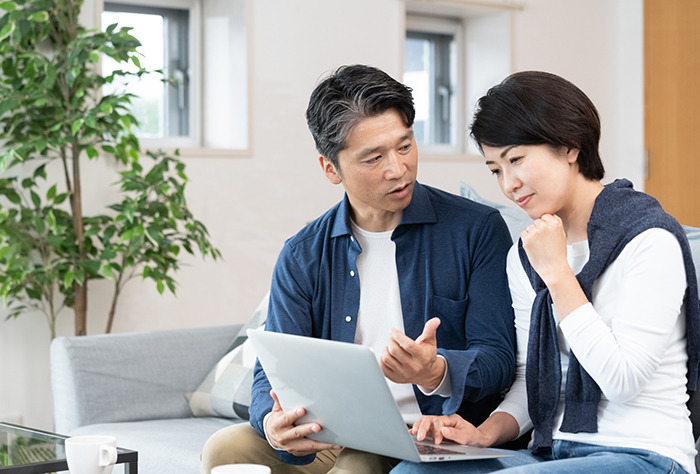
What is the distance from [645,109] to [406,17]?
1299 mm

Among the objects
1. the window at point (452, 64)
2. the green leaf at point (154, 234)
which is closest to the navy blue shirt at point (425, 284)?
the green leaf at point (154, 234)

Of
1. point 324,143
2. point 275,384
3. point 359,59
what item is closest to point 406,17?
point 359,59

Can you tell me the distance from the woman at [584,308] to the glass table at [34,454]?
1.56 ft

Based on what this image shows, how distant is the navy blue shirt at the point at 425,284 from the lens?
1.50m

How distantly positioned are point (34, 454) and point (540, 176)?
1023 millimetres

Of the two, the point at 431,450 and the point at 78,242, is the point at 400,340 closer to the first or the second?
the point at 431,450

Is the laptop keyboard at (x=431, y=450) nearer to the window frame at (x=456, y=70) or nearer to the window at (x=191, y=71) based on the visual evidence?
the window at (x=191, y=71)

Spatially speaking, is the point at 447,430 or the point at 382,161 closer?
the point at 447,430

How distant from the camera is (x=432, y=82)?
4113 millimetres

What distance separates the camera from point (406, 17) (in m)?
3.98

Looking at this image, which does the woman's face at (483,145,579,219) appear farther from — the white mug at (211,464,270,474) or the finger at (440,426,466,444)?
the white mug at (211,464,270,474)

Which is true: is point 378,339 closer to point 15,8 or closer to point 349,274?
point 349,274

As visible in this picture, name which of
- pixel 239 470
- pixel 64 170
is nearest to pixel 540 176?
pixel 239 470

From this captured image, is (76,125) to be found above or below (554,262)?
above
